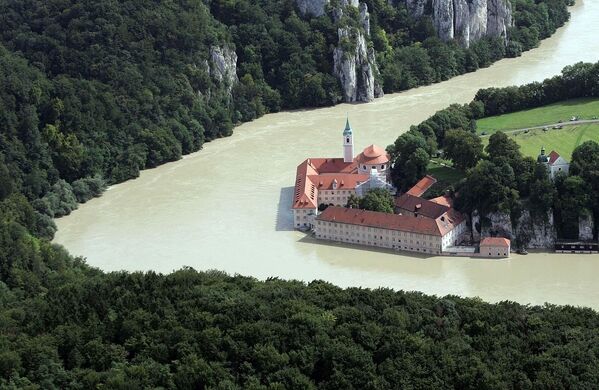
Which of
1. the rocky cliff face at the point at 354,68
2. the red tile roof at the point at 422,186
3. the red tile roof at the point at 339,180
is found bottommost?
the red tile roof at the point at 422,186

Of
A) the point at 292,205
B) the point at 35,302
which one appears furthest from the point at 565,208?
the point at 35,302

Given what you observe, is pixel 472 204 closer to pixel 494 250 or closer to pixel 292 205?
pixel 494 250

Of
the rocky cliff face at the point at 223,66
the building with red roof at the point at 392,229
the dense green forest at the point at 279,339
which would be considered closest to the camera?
the dense green forest at the point at 279,339

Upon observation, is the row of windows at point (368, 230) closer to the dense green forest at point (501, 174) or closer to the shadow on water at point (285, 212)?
the shadow on water at point (285, 212)

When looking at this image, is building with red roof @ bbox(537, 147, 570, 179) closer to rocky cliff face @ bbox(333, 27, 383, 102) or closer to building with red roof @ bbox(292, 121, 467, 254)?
building with red roof @ bbox(292, 121, 467, 254)

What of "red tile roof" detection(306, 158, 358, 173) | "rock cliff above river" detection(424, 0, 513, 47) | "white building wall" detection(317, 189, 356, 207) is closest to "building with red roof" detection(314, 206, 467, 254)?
"white building wall" detection(317, 189, 356, 207)

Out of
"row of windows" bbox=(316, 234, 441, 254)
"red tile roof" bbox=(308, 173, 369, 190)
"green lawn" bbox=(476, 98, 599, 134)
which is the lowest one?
"row of windows" bbox=(316, 234, 441, 254)

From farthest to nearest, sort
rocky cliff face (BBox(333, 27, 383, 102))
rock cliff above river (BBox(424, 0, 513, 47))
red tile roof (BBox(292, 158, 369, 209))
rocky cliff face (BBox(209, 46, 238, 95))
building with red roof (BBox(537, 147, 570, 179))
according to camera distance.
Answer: rock cliff above river (BBox(424, 0, 513, 47))
rocky cliff face (BBox(333, 27, 383, 102))
rocky cliff face (BBox(209, 46, 238, 95))
red tile roof (BBox(292, 158, 369, 209))
building with red roof (BBox(537, 147, 570, 179))

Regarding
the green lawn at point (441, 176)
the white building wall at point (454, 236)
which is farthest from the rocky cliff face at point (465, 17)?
the white building wall at point (454, 236)
